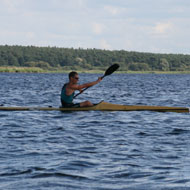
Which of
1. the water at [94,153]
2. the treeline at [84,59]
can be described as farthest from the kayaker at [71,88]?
the treeline at [84,59]

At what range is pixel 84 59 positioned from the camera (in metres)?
168

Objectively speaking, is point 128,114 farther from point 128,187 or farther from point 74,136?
point 128,187

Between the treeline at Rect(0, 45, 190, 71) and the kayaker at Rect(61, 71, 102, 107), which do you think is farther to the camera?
the treeline at Rect(0, 45, 190, 71)

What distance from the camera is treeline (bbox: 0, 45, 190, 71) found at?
15535cm

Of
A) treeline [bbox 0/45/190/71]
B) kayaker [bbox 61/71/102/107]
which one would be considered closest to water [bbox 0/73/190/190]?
kayaker [bbox 61/71/102/107]

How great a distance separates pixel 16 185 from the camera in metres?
6.49

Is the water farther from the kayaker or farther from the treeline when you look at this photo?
the treeline

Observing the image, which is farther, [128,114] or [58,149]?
[128,114]

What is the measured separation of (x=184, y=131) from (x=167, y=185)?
5.32 meters

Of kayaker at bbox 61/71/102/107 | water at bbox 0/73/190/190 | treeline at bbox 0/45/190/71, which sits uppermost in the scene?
treeline at bbox 0/45/190/71

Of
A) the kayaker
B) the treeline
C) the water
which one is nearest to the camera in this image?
the water

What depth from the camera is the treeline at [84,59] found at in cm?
15535

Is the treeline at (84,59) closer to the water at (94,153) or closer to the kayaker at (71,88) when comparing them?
the kayaker at (71,88)

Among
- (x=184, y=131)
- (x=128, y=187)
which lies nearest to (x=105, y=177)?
(x=128, y=187)
